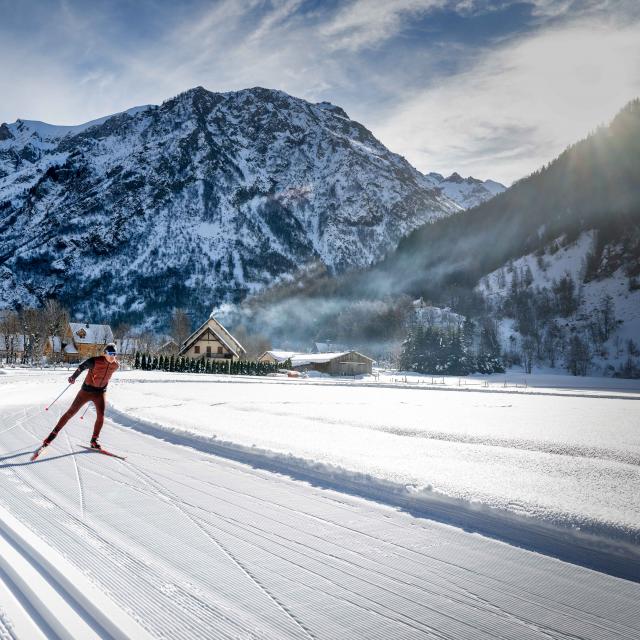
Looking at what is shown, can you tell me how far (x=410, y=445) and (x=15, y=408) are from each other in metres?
13.0

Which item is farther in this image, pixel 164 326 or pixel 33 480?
pixel 164 326

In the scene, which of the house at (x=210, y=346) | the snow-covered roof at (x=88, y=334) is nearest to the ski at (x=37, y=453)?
the house at (x=210, y=346)

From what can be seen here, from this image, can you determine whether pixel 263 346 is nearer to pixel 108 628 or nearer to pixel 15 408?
pixel 15 408

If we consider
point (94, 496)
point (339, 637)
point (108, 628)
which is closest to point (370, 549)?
point (339, 637)

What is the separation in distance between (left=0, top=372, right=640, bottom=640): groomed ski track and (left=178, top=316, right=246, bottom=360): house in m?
57.2

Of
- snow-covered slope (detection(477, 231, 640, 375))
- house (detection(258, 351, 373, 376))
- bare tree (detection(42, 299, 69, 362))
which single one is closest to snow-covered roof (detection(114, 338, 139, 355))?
bare tree (detection(42, 299, 69, 362))

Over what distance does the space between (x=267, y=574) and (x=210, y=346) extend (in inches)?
2401

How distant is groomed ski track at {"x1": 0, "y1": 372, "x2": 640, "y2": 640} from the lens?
116 inches

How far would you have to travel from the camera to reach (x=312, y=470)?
23.5ft

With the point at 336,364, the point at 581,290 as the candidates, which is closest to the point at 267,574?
the point at 336,364

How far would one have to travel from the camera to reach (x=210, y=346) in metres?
62.7

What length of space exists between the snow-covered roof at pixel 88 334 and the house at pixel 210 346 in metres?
27.0

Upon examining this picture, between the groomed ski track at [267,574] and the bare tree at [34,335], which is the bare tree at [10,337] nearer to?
the bare tree at [34,335]

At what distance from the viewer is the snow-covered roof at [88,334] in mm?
81750
